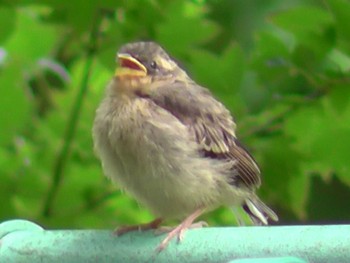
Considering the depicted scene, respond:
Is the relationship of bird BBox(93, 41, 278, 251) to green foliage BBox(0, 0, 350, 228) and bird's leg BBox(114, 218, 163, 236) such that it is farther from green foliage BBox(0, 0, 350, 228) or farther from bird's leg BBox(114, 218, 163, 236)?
green foliage BBox(0, 0, 350, 228)

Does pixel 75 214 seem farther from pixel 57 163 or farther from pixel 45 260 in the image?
pixel 45 260

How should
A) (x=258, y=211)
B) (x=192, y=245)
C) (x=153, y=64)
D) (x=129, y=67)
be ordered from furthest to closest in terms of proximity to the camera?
(x=258, y=211) < (x=153, y=64) < (x=129, y=67) < (x=192, y=245)

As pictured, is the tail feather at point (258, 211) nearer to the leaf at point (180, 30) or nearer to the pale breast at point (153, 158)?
the pale breast at point (153, 158)

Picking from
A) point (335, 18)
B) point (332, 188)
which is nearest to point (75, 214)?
point (335, 18)

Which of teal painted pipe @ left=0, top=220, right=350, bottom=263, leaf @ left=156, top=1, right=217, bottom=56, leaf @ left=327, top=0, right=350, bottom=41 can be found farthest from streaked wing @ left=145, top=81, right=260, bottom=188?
teal painted pipe @ left=0, top=220, right=350, bottom=263

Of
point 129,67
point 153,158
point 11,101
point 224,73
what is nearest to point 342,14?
point 224,73

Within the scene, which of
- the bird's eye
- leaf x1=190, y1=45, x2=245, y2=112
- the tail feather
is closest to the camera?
the bird's eye

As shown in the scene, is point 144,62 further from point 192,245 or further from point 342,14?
point 192,245
